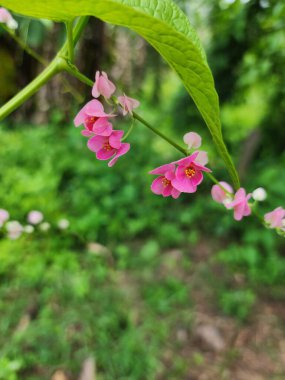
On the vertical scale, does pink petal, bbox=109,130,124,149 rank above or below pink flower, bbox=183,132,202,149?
above

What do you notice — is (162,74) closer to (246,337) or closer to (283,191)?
(283,191)

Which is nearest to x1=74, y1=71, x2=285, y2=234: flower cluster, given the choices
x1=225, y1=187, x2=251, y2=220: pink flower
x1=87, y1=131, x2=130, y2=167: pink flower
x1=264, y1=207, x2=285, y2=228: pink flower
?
x1=87, y1=131, x2=130, y2=167: pink flower

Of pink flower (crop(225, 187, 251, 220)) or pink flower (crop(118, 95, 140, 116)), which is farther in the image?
pink flower (crop(225, 187, 251, 220))

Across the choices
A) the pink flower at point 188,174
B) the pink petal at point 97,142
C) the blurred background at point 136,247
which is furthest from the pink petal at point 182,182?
the blurred background at point 136,247

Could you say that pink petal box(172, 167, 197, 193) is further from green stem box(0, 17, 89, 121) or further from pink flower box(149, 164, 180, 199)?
green stem box(0, 17, 89, 121)

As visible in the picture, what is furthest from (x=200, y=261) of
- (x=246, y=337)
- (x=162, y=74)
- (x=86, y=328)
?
(x=162, y=74)

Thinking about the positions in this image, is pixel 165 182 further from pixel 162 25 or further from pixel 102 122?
pixel 162 25

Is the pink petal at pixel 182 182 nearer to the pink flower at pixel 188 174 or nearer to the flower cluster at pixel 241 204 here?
the pink flower at pixel 188 174
